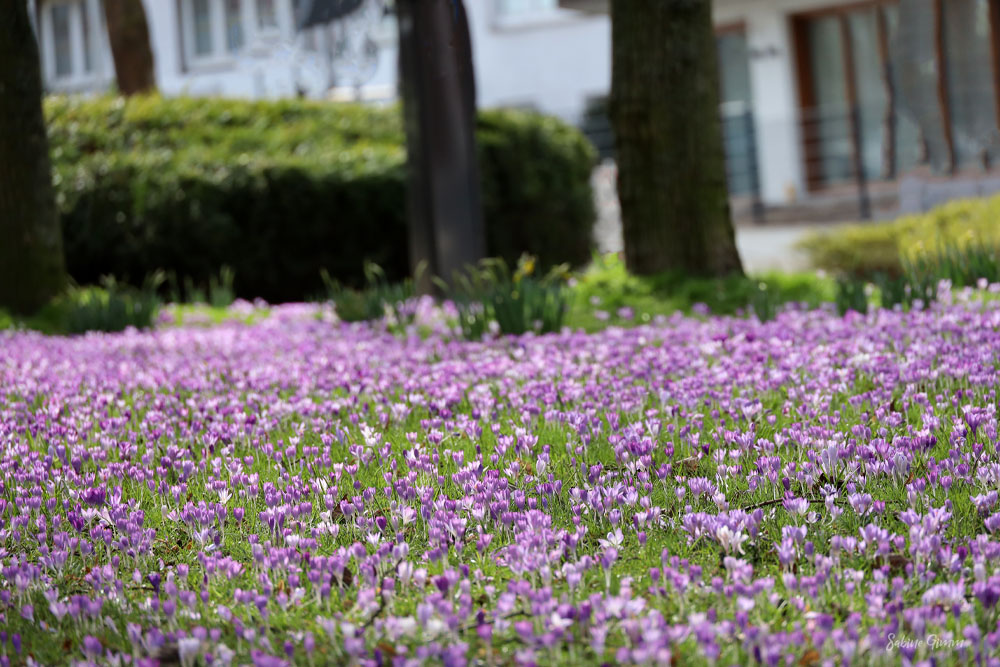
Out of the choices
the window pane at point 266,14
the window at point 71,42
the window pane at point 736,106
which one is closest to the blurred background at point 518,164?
the window pane at point 736,106

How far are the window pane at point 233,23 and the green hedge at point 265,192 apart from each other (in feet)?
68.0

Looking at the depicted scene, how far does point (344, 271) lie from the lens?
1330 cm

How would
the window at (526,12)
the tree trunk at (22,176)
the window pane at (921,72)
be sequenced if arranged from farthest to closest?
the window at (526,12), the window pane at (921,72), the tree trunk at (22,176)

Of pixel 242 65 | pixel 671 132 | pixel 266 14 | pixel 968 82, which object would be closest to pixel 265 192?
pixel 671 132

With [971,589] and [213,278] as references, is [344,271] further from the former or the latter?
[971,589]

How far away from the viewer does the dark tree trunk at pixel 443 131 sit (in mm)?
9945

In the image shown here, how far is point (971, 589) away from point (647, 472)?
126 centimetres

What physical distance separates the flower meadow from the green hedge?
671 centimetres

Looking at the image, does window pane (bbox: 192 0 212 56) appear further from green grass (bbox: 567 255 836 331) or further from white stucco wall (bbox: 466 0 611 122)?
green grass (bbox: 567 255 836 331)

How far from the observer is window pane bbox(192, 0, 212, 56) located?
1383 inches

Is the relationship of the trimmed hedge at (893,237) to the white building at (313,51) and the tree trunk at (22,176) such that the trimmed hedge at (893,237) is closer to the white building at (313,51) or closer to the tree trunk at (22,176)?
the tree trunk at (22,176)

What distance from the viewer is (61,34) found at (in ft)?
124

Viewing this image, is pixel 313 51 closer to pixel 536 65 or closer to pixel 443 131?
pixel 536 65

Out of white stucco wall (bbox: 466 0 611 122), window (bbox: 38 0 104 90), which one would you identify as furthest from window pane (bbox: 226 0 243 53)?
white stucco wall (bbox: 466 0 611 122)
